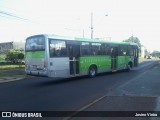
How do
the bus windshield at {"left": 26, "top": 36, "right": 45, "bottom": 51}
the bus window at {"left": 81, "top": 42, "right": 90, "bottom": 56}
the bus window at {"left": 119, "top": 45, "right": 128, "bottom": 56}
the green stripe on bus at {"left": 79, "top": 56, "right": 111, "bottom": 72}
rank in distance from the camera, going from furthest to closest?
the bus window at {"left": 119, "top": 45, "right": 128, "bottom": 56}, the bus window at {"left": 81, "top": 42, "right": 90, "bottom": 56}, the green stripe on bus at {"left": 79, "top": 56, "right": 111, "bottom": 72}, the bus windshield at {"left": 26, "top": 36, "right": 45, "bottom": 51}

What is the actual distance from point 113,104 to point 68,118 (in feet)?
8.10

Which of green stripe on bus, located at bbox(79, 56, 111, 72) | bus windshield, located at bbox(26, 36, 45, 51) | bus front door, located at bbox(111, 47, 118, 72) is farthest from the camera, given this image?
bus front door, located at bbox(111, 47, 118, 72)

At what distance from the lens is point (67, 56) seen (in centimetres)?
1805

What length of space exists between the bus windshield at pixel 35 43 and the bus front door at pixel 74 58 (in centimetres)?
246

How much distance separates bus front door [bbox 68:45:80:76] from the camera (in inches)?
725

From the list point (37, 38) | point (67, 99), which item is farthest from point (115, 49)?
point (67, 99)

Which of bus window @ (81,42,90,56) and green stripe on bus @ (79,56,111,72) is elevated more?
bus window @ (81,42,90,56)

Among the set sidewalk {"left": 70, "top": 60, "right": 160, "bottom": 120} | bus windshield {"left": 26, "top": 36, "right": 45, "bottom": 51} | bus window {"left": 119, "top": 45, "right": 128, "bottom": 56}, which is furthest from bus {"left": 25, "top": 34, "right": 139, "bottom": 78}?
sidewalk {"left": 70, "top": 60, "right": 160, "bottom": 120}

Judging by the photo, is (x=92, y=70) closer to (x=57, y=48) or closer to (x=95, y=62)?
(x=95, y=62)

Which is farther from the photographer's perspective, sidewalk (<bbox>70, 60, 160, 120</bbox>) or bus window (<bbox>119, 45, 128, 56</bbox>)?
bus window (<bbox>119, 45, 128, 56</bbox>)

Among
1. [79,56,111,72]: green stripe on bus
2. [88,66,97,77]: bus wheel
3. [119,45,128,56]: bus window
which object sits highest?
[119,45,128,56]: bus window

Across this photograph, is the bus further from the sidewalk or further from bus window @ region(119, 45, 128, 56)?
the sidewalk

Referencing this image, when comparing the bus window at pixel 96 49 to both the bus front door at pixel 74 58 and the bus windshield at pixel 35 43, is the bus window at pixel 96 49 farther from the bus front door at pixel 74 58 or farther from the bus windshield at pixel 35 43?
the bus windshield at pixel 35 43

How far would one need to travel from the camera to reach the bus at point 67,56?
16438mm
